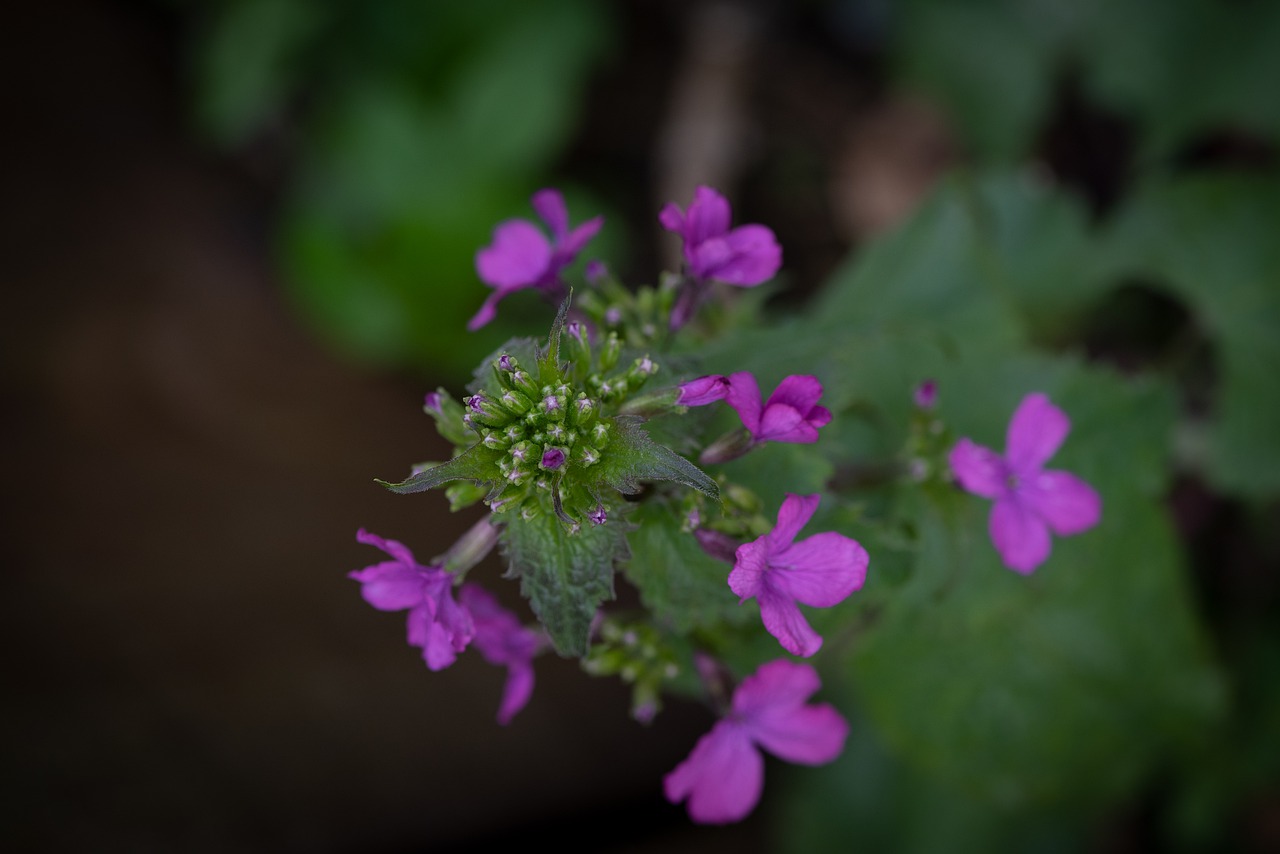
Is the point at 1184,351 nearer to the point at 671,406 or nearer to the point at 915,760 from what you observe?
the point at 915,760

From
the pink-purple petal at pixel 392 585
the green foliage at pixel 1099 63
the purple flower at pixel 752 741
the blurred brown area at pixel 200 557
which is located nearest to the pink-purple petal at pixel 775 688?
the purple flower at pixel 752 741

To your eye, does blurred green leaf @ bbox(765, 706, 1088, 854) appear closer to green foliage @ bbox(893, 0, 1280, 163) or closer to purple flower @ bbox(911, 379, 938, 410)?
purple flower @ bbox(911, 379, 938, 410)

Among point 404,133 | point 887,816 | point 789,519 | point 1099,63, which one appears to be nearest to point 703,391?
point 789,519

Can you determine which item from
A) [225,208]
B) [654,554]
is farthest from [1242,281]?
[225,208]

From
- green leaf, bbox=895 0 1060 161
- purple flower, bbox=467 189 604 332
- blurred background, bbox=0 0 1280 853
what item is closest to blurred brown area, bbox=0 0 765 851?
blurred background, bbox=0 0 1280 853

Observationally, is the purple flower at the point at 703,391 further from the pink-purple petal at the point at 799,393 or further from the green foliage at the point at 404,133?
the green foliage at the point at 404,133

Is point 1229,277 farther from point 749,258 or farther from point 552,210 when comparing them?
point 552,210

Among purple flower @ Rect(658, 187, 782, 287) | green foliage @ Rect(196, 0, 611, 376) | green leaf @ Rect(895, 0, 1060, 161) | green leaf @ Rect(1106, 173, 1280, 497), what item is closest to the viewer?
purple flower @ Rect(658, 187, 782, 287)
